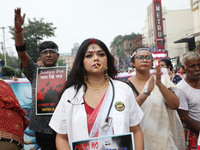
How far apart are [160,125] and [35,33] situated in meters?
27.7

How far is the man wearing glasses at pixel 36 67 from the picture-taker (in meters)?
2.48

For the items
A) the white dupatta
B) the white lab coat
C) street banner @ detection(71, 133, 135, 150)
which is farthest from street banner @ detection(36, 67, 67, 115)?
street banner @ detection(71, 133, 135, 150)

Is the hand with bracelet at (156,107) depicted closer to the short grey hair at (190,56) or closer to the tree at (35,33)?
the short grey hair at (190,56)

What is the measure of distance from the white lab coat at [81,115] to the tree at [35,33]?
26.9 meters

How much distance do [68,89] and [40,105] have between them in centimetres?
103

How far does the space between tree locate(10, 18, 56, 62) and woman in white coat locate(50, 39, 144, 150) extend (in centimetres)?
2682

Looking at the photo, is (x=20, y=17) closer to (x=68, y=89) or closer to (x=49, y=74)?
(x=49, y=74)

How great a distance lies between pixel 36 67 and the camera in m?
2.97

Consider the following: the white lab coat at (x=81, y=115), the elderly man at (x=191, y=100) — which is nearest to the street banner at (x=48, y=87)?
the white lab coat at (x=81, y=115)

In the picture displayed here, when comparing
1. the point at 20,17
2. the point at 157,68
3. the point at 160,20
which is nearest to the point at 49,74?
the point at 20,17

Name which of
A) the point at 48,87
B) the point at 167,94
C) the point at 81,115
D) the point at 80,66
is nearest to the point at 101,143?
the point at 81,115

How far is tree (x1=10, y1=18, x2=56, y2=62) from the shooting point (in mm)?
27453

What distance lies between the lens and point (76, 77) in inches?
78.0

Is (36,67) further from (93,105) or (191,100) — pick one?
(191,100)
